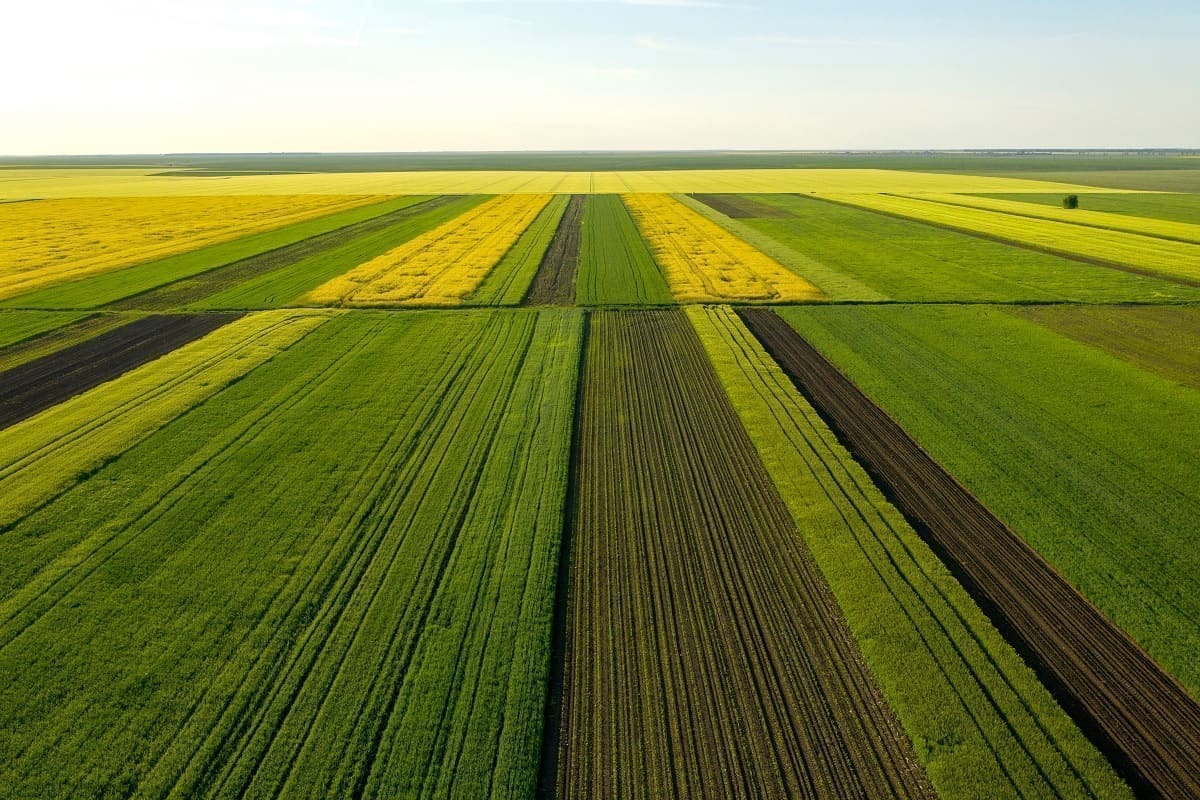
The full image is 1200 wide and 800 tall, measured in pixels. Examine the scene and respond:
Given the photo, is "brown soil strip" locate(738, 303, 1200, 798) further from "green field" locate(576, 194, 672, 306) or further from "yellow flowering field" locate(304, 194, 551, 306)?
"yellow flowering field" locate(304, 194, 551, 306)

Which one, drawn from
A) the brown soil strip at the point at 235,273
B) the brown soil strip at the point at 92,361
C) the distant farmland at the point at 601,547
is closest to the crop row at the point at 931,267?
the distant farmland at the point at 601,547

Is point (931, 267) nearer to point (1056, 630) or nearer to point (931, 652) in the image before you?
point (1056, 630)

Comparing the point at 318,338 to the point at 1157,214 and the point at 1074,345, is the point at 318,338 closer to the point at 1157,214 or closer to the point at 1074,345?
the point at 1074,345

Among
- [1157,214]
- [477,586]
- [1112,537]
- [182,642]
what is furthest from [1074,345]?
[1157,214]

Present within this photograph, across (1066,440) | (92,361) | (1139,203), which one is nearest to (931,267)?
(1066,440)

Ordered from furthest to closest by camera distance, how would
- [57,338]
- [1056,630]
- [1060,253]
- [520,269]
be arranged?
1. [1060,253]
2. [520,269]
3. [57,338]
4. [1056,630]
